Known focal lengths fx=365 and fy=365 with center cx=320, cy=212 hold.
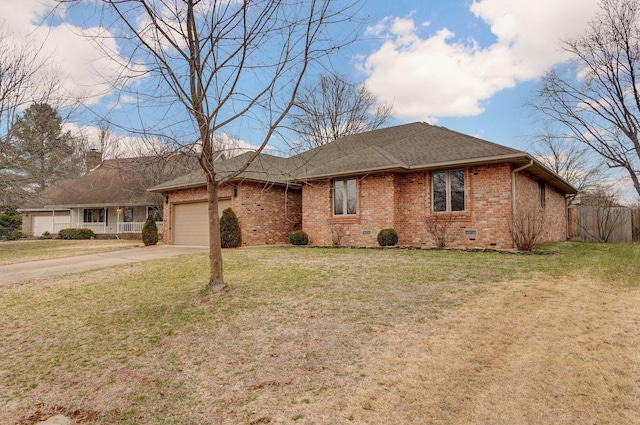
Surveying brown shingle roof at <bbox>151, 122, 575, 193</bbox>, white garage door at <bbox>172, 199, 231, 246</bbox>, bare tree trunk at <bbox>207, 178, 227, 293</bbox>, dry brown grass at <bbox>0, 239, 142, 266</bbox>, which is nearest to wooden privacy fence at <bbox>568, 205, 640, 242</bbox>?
brown shingle roof at <bbox>151, 122, 575, 193</bbox>

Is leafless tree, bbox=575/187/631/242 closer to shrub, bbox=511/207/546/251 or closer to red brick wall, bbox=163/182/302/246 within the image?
shrub, bbox=511/207/546/251

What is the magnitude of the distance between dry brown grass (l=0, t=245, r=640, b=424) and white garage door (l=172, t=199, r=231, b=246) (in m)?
9.61

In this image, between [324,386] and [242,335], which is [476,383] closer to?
[324,386]

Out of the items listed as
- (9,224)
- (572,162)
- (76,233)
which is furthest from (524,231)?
(9,224)

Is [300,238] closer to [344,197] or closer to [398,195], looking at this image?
[344,197]

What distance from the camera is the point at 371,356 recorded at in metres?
3.65

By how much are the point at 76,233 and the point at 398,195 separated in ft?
80.2

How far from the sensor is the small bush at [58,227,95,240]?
86.5 ft

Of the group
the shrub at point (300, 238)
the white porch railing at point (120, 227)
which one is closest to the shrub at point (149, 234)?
the white porch railing at point (120, 227)

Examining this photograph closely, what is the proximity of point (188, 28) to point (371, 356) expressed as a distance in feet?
15.8

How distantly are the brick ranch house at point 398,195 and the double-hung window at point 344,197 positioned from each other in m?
0.04

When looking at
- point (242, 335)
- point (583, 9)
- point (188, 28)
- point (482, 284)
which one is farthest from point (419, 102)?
point (242, 335)

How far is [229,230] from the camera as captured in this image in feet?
47.5

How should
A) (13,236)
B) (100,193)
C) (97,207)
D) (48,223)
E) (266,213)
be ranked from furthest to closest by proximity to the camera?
(48,223) → (13,236) → (97,207) → (100,193) → (266,213)
